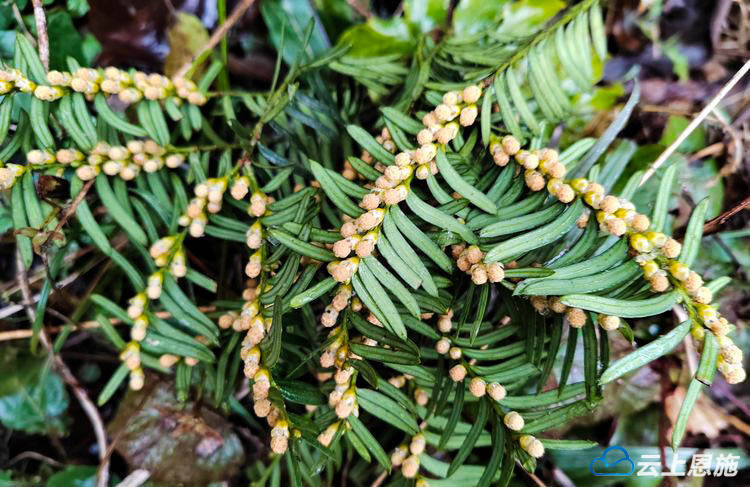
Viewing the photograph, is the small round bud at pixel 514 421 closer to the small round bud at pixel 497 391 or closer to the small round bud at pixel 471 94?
the small round bud at pixel 497 391

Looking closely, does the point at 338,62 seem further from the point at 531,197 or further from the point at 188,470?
the point at 188,470

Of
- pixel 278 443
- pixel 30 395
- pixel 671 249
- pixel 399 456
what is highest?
pixel 671 249

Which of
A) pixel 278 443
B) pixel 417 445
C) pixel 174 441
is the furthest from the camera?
pixel 174 441

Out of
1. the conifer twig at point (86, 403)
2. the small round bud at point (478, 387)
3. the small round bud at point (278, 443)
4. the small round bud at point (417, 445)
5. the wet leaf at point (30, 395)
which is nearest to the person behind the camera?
the small round bud at point (278, 443)

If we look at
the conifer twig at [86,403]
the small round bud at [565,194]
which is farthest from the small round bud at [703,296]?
the conifer twig at [86,403]

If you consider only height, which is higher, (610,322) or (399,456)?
(610,322)

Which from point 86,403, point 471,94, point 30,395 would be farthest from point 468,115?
point 30,395

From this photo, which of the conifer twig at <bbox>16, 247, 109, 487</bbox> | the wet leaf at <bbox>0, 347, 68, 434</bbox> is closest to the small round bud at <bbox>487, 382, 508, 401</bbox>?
the conifer twig at <bbox>16, 247, 109, 487</bbox>

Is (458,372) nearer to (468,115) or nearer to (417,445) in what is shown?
(417,445)

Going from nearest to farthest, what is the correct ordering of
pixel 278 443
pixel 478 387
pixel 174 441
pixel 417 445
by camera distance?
pixel 278 443
pixel 478 387
pixel 417 445
pixel 174 441
